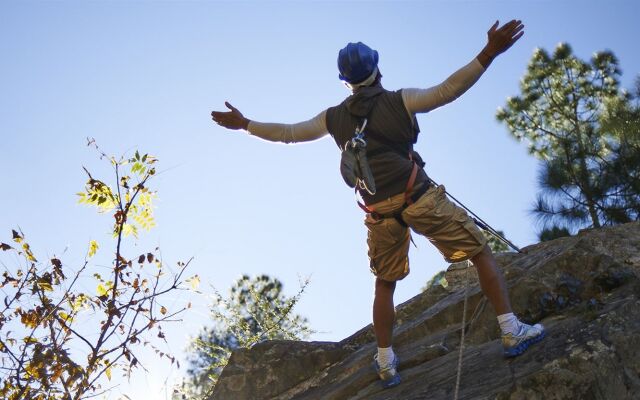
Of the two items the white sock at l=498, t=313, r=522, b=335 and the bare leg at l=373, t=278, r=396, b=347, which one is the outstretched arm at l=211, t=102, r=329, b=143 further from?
the white sock at l=498, t=313, r=522, b=335

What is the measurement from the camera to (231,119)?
5.62 m

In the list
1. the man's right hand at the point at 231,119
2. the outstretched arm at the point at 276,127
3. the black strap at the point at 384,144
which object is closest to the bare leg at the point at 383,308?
the black strap at the point at 384,144

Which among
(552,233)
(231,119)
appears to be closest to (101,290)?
(231,119)

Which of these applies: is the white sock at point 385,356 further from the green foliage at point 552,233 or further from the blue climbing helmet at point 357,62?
the green foliage at point 552,233

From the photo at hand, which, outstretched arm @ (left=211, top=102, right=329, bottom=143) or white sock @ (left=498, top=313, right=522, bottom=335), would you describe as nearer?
white sock @ (left=498, top=313, right=522, bottom=335)

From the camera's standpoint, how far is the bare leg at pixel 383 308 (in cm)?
513

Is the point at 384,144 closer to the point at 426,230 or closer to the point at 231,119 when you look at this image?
the point at 426,230

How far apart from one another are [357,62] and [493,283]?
1.68 meters

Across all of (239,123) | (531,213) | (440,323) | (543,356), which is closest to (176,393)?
(440,323)

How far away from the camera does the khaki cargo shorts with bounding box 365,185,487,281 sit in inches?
187

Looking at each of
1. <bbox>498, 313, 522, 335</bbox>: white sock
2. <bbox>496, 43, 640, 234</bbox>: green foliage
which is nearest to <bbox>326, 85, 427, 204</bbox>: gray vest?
<bbox>498, 313, 522, 335</bbox>: white sock

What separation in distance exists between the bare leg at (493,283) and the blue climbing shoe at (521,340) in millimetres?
152

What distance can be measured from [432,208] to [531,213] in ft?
41.3

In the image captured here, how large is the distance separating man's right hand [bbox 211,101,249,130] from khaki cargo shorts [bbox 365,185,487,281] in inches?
49.5
